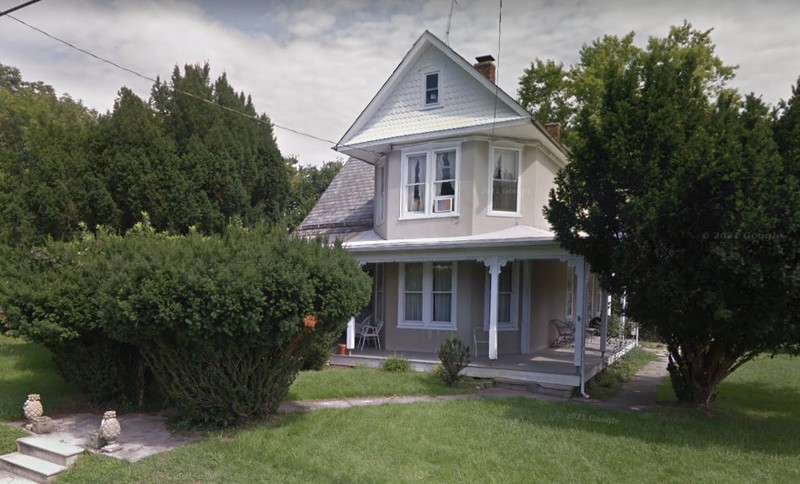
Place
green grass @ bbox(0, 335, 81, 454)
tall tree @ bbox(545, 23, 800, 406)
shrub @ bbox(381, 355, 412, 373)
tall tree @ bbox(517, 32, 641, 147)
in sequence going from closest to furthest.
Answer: tall tree @ bbox(545, 23, 800, 406) → green grass @ bbox(0, 335, 81, 454) → shrub @ bbox(381, 355, 412, 373) → tall tree @ bbox(517, 32, 641, 147)

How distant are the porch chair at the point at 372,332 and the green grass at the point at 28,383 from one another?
7.16 m

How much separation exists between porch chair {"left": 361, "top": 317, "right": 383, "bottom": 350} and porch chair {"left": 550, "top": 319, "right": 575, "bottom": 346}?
16.5 ft

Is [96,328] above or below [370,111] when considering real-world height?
below

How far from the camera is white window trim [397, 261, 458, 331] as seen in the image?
43.8 feet

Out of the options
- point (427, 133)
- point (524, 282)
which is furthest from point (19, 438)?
point (524, 282)

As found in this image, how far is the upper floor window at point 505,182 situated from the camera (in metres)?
13.1

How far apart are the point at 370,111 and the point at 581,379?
29.5 ft

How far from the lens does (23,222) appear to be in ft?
47.1

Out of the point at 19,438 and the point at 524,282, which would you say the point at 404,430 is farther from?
the point at 524,282

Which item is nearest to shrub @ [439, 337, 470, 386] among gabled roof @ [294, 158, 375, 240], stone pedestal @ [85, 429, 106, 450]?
gabled roof @ [294, 158, 375, 240]

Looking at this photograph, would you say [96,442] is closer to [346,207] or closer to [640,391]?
[640,391]

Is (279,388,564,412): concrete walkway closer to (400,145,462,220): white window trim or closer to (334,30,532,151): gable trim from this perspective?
(400,145,462,220): white window trim

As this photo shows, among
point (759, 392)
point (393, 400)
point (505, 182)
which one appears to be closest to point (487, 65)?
point (505, 182)

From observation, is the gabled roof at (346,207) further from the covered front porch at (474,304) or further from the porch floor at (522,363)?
the porch floor at (522,363)
